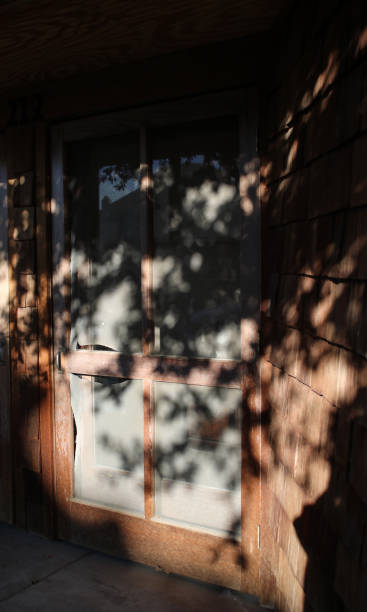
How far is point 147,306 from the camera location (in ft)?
9.68

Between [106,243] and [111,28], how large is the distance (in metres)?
1.23

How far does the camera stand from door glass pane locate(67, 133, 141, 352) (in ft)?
10.0

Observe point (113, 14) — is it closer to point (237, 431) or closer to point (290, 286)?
point (290, 286)

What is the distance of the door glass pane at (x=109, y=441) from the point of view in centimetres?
303

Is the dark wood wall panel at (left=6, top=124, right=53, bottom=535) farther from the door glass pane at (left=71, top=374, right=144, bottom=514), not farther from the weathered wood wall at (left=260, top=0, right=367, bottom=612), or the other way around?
the weathered wood wall at (left=260, top=0, right=367, bottom=612)

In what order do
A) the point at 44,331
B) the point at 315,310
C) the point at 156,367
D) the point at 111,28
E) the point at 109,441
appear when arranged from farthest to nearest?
1. the point at 44,331
2. the point at 109,441
3. the point at 156,367
4. the point at 111,28
5. the point at 315,310

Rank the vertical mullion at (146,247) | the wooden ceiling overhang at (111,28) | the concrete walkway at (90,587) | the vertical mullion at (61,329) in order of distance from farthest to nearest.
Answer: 1. the vertical mullion at (61,329)
2. the vertical mullion at (146,247)
3. the concrete walkway at (90,587)
4. the wooden ceiling overhang at (111,28)

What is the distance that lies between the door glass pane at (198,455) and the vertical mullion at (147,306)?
0.14 feet

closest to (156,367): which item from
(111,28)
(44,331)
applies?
(44,331)

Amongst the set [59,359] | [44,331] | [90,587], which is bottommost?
[90,587]

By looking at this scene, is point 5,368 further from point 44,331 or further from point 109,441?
point 109,441

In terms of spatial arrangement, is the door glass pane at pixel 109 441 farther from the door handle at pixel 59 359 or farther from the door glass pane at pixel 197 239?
the door glass pane at pixel 197 239

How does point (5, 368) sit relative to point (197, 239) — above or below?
below

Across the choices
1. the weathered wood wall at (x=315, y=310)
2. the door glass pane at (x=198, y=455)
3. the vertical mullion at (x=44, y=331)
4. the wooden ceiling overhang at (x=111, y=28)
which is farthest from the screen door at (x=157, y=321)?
the wooden ceiling overhang at (x=111, y=28)
